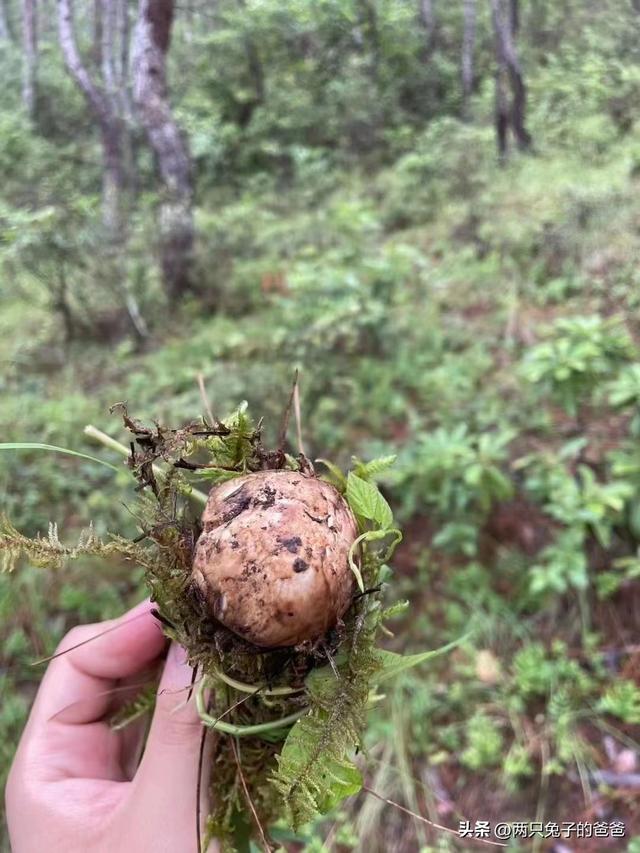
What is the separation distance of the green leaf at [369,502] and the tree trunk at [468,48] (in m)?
7.84

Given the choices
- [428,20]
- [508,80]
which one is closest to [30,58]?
A: [428,20]

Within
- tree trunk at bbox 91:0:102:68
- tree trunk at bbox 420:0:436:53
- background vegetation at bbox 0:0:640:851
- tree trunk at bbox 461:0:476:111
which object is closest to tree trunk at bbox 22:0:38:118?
background vegetation at bbox 0:0:640:851

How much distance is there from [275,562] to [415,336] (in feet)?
8.75

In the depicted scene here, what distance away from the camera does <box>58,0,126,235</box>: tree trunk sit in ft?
16.9

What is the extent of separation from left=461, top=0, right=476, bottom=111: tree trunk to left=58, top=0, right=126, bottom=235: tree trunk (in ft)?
14.3

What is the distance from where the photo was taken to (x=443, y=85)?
7746 mm

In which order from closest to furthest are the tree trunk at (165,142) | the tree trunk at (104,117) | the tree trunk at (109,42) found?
the tree trunk at (165,142) < the tree trunk at (104,117) < the tree trunk at (109,42)

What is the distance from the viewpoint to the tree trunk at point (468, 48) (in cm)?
712

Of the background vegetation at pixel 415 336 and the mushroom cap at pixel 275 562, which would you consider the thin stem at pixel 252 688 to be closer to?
the mushroom cap at pixel 275 562

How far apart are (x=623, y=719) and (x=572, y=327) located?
141cm

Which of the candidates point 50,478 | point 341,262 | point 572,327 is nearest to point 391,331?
point 341,262

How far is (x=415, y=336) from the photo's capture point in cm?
324

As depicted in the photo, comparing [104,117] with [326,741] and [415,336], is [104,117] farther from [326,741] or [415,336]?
[326,741]

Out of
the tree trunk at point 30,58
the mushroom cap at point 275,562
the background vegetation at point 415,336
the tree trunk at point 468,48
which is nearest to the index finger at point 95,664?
the mushroom cap at point 275,562
